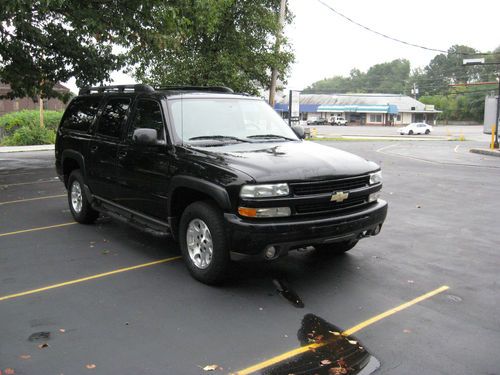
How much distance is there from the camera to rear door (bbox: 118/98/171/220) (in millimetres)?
5590

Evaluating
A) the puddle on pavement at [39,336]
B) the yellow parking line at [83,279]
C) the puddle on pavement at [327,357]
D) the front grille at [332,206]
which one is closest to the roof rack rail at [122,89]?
the yellow parking line at [83,279]

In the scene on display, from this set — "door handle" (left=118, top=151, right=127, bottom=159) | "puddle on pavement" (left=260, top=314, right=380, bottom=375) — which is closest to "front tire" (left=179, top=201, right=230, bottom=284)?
"puddle on pavement" (left=260, top=314, right=380, bottom=375)

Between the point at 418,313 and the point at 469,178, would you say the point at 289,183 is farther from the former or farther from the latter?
the point at 469,178

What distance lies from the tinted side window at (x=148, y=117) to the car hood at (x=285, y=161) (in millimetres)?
776

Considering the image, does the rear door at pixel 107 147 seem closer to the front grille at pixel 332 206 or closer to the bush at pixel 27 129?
the front grille at pixel 332 206

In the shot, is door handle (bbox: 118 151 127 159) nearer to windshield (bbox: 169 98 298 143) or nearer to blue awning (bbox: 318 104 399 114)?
windshield (bbox: 169 98 298 143)

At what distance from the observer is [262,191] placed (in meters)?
4.56

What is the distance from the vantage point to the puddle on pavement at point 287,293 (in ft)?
15.4

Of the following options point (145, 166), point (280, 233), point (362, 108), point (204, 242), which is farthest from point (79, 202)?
point (362, 108)

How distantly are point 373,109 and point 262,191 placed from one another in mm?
87130

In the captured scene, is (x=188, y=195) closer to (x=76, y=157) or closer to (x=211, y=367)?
(x=211, y=367)

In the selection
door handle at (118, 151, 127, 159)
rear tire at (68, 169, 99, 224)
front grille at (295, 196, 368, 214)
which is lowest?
rear tire at (68, 169, 99, 224)

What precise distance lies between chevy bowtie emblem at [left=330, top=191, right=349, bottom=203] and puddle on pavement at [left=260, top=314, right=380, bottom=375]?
1263mm

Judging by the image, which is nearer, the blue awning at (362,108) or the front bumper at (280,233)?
the front bumper at (280,233)
